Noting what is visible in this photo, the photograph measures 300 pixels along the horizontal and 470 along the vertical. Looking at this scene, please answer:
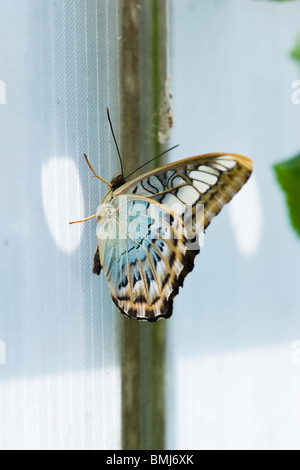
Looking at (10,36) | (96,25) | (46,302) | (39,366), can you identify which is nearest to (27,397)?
(39,366)

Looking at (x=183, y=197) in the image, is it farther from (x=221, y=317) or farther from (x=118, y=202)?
(x=221, y=317)

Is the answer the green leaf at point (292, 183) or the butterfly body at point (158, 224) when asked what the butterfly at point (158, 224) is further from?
the green leaf at point (292, 183)

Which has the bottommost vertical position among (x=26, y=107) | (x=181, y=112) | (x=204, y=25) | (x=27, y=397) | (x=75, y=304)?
(x=27, y=397)

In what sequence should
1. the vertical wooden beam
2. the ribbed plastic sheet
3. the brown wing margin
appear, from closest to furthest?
the ribbed plastic sheet, the brown wing margin, the vertical wooden beam

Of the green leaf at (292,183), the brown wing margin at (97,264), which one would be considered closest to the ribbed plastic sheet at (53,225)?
the brown wing margin at (97,264)

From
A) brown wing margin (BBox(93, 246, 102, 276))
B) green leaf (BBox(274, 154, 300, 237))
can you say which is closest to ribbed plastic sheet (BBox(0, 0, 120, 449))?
brown wing margin (BBox(93, 246, 102, 276))

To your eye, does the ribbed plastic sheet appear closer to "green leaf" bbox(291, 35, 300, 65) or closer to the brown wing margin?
the brown wing margin
